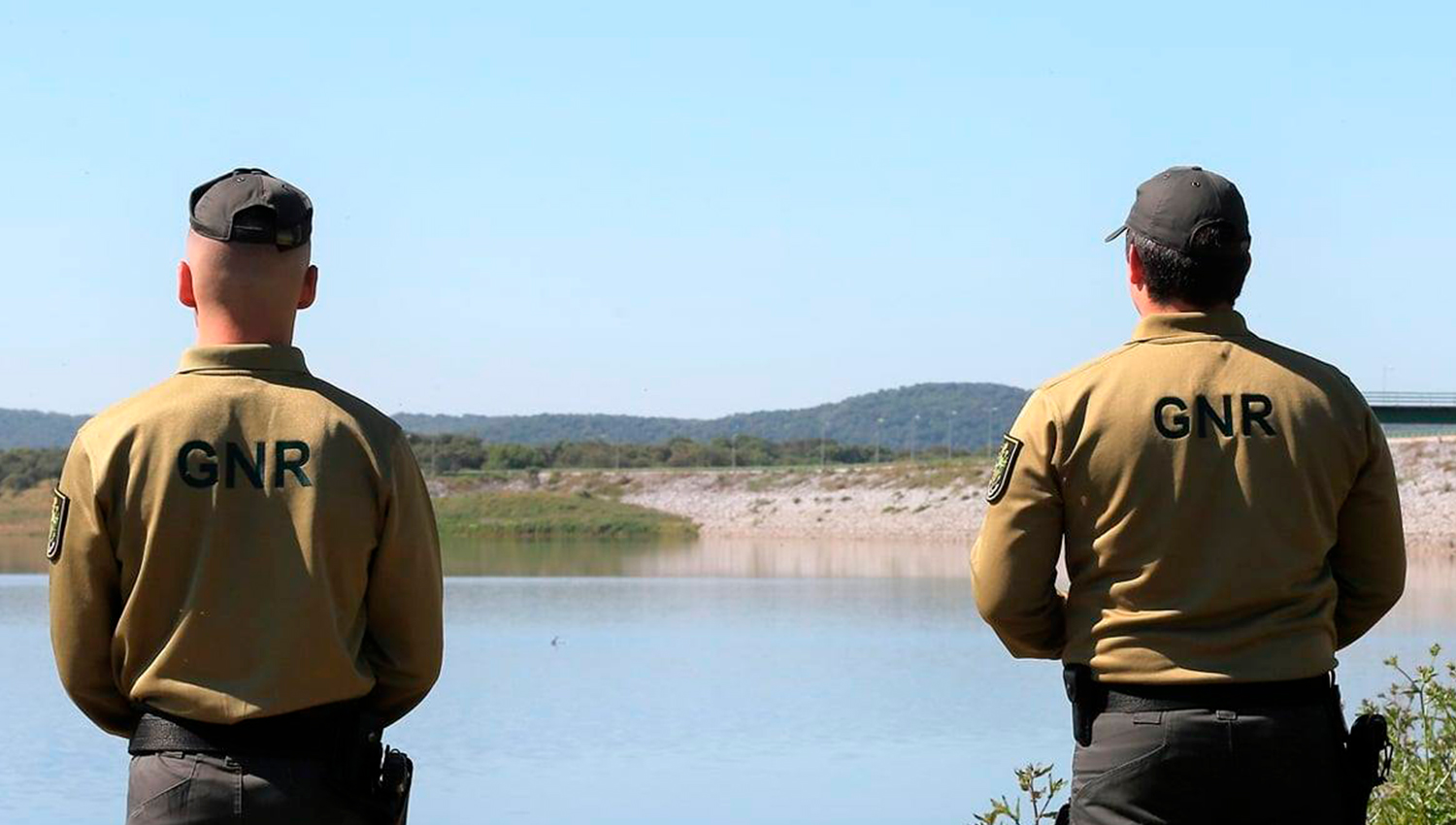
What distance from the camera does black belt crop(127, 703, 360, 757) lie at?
3818 mm

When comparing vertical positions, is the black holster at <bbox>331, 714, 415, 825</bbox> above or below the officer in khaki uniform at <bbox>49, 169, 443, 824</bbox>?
below

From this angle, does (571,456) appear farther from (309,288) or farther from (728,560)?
(309,288)

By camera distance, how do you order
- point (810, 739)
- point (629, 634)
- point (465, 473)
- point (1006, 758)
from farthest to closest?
point (465, 473) → point (629, 634) → point (810, 739) → point (1006, 758)

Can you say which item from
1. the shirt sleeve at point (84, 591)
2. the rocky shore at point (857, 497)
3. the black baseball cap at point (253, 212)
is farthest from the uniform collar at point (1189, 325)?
the rocky shore at point (857, 497)

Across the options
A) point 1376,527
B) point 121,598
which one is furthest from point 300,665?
point 1376,527

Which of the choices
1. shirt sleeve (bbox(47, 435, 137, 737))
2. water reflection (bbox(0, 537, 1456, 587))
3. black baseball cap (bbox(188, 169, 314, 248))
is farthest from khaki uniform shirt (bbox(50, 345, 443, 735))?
water reflection (bbox(0, 537, 1456, 587))

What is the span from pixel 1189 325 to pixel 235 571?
1.94 m

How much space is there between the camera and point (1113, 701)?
413 centimetres

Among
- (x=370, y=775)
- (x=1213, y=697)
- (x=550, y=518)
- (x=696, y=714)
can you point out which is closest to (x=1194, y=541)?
(x=1213, y=697)

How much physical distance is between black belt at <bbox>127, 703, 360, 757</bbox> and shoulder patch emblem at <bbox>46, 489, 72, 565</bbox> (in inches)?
13.6

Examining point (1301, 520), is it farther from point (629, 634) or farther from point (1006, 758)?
point (629, 634)

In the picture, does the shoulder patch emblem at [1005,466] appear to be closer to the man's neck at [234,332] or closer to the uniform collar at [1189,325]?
the uniform collar at [1189,325]

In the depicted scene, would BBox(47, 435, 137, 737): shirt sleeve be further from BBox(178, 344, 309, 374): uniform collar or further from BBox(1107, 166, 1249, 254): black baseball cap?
BBox(1107, 166, 1249, 254): black baseball cap

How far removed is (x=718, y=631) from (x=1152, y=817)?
34.2 metres
